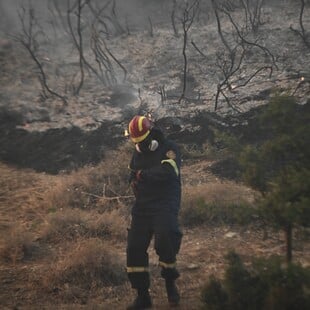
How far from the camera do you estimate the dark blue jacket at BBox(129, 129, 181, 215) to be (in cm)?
368

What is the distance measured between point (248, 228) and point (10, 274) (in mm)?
2833

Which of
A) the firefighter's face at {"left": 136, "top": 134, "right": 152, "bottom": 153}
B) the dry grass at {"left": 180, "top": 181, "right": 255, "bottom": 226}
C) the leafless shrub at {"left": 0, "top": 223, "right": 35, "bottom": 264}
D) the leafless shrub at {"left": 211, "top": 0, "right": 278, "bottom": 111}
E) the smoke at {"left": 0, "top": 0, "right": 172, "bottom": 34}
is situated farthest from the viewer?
the smoke at {"left": 0, "top": 0, "right": 172, "bottom": 34}

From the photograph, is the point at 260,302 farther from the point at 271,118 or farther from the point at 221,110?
the point at 221,110

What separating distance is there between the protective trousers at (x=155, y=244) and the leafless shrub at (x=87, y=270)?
765 millimetres

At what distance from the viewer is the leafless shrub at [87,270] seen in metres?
4.32

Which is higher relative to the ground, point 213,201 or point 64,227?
point 213,201

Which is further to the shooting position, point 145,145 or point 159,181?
point 145,145

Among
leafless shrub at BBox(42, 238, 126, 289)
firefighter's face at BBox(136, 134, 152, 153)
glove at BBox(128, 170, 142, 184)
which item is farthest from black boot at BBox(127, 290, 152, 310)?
firefighter's face at BBox(136, 134, 152, 153)

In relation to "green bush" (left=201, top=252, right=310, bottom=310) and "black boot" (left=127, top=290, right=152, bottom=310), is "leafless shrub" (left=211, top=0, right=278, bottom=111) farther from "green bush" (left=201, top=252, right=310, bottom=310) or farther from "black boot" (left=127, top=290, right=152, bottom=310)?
"green bush" (left=201, top=252, right=310, bottom=310)

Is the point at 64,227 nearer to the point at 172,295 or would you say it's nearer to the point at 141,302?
the point at 141,302

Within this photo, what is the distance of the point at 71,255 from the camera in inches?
177

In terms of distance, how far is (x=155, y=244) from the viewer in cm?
362

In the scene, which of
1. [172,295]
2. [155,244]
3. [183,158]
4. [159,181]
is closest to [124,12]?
[183,158]

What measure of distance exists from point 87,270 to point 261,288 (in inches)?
89.9
